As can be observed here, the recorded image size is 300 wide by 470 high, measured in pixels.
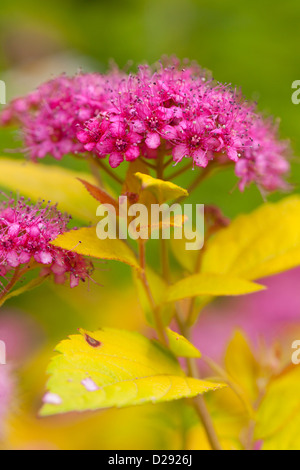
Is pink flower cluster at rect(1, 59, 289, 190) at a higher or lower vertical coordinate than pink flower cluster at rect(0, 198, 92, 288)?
higher

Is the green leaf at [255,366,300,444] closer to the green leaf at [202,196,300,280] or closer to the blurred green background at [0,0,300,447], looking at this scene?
the green leaf at [202,196,300,280]

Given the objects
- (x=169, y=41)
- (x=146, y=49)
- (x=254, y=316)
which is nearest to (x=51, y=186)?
(x=254, y=316)

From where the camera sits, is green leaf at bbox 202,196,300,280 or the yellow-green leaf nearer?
the yellow-green leaf

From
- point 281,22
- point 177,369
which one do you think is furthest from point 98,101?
point 281,22

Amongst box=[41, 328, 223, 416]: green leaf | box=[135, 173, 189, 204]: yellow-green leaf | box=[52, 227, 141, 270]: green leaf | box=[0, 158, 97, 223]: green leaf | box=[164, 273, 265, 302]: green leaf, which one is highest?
box=[0, 158, 97, 223]: green leaf

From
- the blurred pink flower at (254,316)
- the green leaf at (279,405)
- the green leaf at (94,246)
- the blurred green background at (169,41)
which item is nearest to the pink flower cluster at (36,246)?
the green leaf at (94,246)

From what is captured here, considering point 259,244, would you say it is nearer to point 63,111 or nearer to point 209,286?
point 209,286

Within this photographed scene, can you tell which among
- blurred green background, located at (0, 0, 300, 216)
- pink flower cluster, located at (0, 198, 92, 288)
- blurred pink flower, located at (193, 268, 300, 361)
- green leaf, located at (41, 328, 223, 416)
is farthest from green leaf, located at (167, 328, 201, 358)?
blurred green background, located at (0, 0, 300, 216)

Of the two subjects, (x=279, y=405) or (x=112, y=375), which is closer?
(x=112, y=375)
